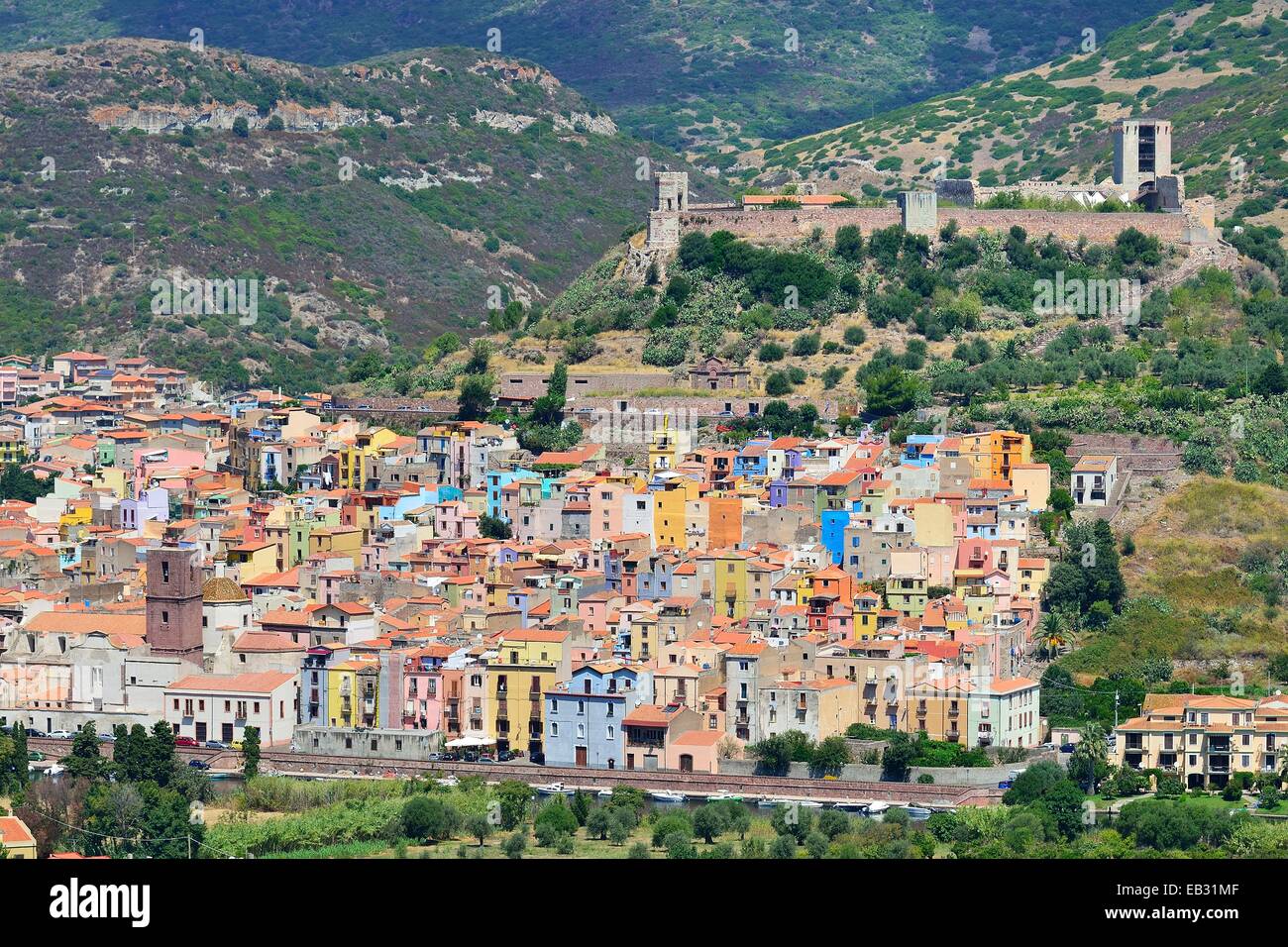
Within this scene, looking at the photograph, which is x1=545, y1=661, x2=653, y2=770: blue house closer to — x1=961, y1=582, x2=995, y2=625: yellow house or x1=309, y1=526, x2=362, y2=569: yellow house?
x1=961, y1=582, x2=995, y2=625: yellow house

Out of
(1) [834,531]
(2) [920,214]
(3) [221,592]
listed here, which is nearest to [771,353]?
(2) [920,214]

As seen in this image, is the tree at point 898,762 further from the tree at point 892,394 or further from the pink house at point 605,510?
the tree at point 892,394

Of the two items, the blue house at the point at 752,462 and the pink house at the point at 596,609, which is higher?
the blue house at the point at 752,462

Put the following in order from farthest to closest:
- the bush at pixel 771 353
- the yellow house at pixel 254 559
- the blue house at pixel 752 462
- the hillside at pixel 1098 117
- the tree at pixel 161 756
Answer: the hillside at pixel 1098 117 < the bush at pixel 771 353 < the blue house at pixel 752 462 < the yellow house at pixel 254 559 < the tree at pixel 161 756

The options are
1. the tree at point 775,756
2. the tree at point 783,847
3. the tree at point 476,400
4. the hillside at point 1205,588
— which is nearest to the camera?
the tree at point 783,847

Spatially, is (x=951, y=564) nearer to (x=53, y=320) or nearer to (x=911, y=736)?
(x=911, y=736)

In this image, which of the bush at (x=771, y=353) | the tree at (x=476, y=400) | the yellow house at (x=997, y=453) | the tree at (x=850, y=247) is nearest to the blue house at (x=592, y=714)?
the yellow house at (x=997, y=453)
